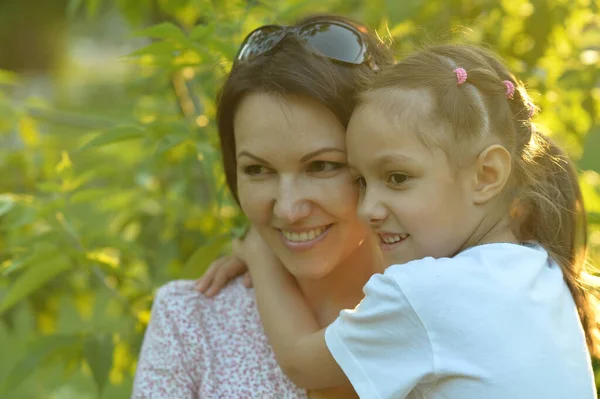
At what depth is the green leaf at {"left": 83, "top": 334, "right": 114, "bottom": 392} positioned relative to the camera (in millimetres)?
2316

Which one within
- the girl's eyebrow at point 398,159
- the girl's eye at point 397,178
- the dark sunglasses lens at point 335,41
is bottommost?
the girl's eye at point 397,178

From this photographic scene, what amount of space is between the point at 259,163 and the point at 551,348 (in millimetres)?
764

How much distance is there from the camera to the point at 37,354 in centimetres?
244

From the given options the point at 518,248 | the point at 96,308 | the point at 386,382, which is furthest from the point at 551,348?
the point at 96,308

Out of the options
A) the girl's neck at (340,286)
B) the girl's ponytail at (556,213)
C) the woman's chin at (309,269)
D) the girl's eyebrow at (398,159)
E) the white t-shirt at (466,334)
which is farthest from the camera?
the girl's neck at (340,286)

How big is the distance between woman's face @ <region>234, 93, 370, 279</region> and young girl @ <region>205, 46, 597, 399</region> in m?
0.08

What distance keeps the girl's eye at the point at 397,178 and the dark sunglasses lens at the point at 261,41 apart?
47 cm

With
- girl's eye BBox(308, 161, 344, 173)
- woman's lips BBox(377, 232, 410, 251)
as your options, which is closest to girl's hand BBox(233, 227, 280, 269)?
girl's eye BBox(308, 161, 344, 173)

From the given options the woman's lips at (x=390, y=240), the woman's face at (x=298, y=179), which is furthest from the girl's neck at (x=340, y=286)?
the woman's lips at (x=390, y=240)

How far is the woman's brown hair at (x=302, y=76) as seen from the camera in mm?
1848

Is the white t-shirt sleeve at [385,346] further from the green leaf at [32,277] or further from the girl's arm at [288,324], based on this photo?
the green leaf at [32,277]

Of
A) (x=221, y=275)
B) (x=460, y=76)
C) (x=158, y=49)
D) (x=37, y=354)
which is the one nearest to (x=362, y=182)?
(x=460, y=76)

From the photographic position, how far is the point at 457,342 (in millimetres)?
1496

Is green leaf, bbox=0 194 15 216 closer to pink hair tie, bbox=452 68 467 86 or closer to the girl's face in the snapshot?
the girl's face
